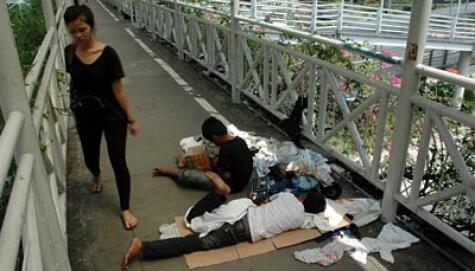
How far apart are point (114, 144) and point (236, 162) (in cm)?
95

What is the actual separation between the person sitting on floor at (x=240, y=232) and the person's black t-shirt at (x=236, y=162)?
0.44 metres

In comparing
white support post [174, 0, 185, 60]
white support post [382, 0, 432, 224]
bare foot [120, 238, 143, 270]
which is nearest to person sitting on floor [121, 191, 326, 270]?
bare foot [120, 238, 143, 270]

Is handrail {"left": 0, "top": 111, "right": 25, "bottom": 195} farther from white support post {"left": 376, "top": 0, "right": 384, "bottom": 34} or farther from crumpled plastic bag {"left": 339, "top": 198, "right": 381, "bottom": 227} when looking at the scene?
white support post {"left": 376, "top": 0, "right": 384, "bottom": 34}

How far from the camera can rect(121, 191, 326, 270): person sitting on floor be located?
8.86ft

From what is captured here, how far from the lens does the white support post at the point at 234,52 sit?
17.5 ft

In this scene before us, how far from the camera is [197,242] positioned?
2779mm

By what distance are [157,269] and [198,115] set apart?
2963 millimetres

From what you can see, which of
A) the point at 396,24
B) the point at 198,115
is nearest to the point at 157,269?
the point at 198,115

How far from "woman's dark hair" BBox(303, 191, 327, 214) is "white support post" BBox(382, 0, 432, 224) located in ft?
1.44

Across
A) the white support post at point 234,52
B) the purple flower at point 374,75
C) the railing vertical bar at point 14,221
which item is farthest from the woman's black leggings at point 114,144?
the white support post at point 234,52

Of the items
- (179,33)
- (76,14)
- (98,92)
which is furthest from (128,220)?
(179,33)

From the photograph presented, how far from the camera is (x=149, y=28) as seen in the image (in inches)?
452

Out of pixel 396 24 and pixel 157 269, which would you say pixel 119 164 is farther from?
pixel 396 24

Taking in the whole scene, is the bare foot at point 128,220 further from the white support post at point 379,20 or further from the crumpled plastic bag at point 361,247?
the white support post at point 379,20
